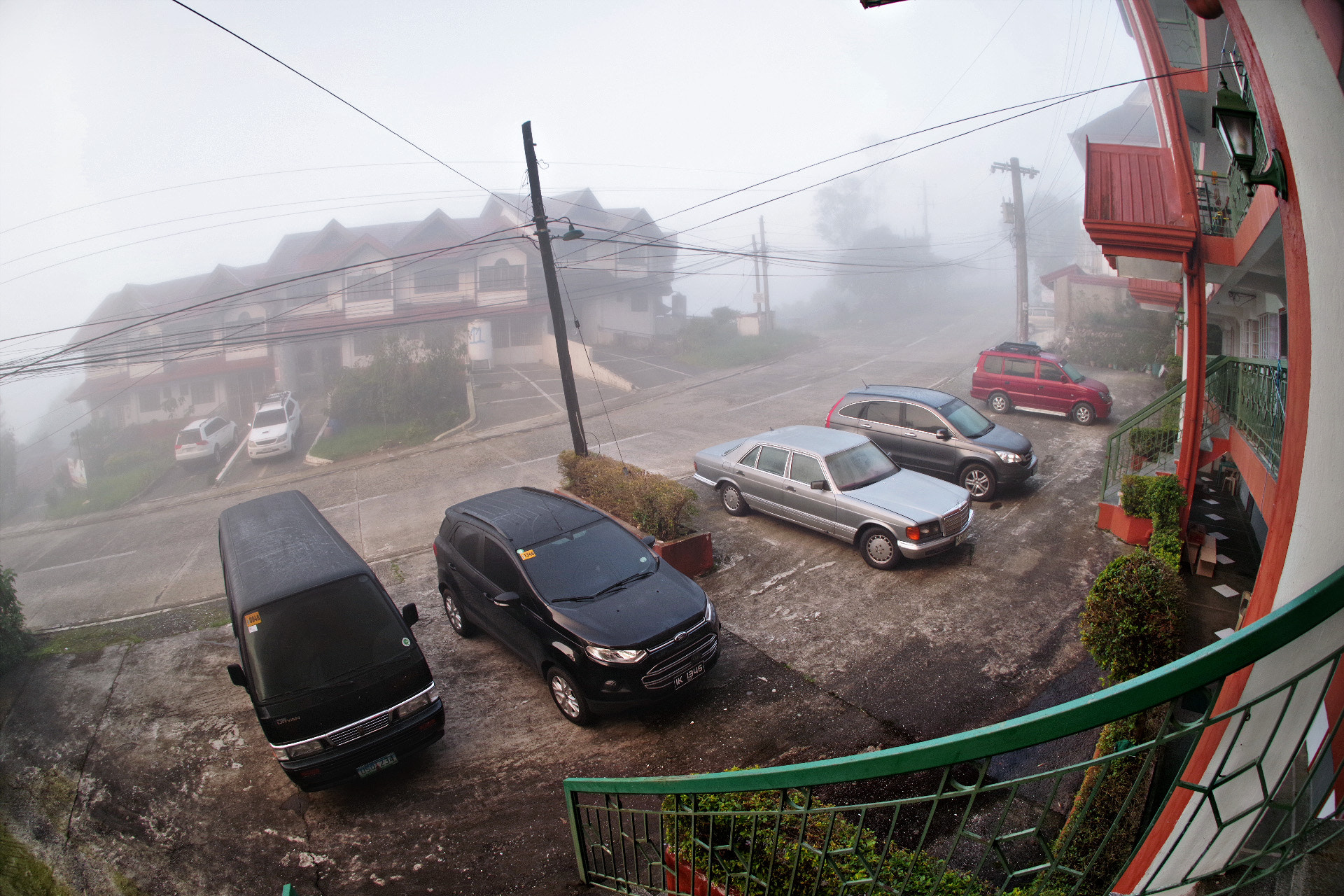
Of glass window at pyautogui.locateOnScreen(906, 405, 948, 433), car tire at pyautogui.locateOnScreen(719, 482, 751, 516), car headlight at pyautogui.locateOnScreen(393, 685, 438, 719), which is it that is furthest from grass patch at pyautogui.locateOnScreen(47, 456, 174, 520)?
glass window at pyautogui.locateOnScreen(906, 405, 948, 433)

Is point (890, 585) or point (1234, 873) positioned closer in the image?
point (1234, 873)

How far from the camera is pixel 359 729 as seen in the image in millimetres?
5715

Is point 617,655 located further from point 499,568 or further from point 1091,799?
point 1091,799

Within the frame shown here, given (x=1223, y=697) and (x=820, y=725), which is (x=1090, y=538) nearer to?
(x=820, y=725)

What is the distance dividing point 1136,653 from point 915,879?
293 cm

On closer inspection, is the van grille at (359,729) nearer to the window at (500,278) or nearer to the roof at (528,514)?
the roof at (528,514)

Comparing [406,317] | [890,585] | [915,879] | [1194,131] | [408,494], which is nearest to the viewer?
[915,879]

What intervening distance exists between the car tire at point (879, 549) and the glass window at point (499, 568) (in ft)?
15.6

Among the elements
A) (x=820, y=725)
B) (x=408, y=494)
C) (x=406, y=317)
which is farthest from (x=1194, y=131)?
(x=406, y=317)

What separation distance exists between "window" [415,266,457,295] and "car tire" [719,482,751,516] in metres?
27.4

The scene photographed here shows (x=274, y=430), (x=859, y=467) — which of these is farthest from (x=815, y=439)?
(x=274, y=430)

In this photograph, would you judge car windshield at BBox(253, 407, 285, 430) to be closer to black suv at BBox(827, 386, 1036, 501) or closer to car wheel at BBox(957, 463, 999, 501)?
black suv at BBox(827, 386, 1036, 501)

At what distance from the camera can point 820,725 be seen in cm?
618

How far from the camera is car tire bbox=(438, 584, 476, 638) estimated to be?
27.6 feet
